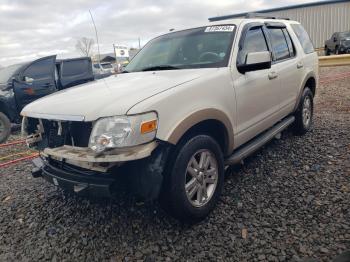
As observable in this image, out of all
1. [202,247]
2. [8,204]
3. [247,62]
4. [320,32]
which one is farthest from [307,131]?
[320,32]

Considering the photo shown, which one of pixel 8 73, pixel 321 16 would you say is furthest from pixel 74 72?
pixel 321 16

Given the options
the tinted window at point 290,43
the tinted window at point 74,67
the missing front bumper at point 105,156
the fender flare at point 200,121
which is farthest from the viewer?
the tinted window at point 74,67

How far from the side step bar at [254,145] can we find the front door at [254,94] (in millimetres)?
87

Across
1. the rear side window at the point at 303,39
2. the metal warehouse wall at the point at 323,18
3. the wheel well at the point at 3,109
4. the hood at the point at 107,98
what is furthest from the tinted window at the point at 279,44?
the metal warehouse wall at the point at 323,18

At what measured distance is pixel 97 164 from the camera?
90.0 inches

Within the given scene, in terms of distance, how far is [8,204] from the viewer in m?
3.48

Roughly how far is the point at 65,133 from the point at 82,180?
44 centimetres

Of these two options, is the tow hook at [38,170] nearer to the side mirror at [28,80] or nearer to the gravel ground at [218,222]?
the gravel ground at [218,222]

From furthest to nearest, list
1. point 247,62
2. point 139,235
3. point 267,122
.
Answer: point 267,122
point 247,62
point 139,235

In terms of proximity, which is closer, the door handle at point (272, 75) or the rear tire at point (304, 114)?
the door handle at point (272, 75)

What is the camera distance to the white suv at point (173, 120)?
2221 mm

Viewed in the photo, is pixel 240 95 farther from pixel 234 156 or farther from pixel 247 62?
pixel 234 156

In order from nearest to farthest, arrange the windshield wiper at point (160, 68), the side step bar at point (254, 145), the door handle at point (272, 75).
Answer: the side step bar at point (254, 145) < the windshield wiper at point (160, 68) < the door handle at point (272, 75)

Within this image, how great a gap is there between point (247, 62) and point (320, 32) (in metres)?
24.9
